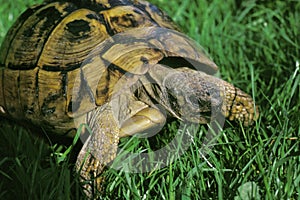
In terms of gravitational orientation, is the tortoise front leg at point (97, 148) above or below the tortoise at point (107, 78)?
below

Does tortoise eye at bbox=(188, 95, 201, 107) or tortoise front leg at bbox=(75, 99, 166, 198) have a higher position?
tortoise eye at bbox=(188, 95, 201, 107)

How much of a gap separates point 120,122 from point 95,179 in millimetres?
426

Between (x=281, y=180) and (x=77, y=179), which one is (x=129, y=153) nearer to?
(x=77, y=179)

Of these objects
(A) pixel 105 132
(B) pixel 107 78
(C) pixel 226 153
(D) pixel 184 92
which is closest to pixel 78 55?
(B) pixel 107 78

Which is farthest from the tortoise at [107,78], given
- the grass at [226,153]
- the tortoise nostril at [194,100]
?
the grass at [226,153]

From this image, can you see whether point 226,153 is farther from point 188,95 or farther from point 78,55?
point 78,55

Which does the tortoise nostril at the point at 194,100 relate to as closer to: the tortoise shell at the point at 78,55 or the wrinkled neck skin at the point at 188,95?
the wrinkled neck skin at the point at 188,95

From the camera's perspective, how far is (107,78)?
102 inches

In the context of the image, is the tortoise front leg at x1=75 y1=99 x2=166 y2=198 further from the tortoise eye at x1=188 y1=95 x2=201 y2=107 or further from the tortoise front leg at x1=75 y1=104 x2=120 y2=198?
the tortoise eye at x1=188 y1=95 x2=201 y2=107

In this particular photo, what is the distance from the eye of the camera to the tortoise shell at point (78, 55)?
261 centimetres

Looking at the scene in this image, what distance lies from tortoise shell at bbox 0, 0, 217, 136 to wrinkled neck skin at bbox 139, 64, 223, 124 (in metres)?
0.09

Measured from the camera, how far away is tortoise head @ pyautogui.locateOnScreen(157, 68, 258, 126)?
8.38 feet

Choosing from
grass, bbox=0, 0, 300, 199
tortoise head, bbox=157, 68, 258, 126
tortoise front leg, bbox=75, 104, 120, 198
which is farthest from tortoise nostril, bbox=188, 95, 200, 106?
tortoise front leg, bbox=75, 104, 120, 198

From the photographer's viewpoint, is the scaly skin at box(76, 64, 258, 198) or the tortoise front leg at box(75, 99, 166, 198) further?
the scaly skin at box(76, 64, 258, 198)
